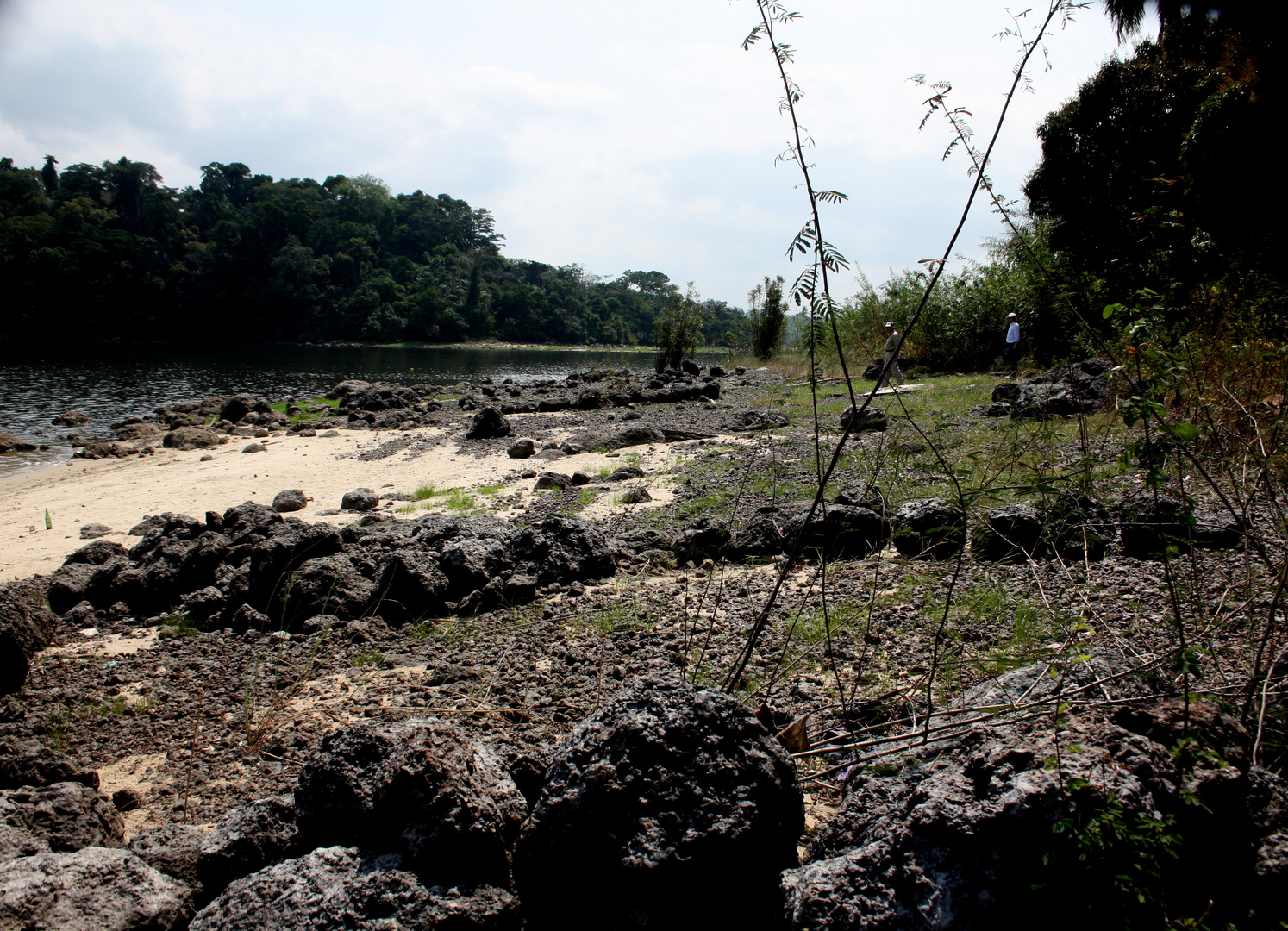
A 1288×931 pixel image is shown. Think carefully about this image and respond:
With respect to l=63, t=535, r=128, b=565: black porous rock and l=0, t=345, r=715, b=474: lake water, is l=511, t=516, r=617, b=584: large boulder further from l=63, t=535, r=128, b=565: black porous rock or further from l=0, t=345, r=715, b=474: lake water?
l=0, t=345, r=715, b=474: lake water

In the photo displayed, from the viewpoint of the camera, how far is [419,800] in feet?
7.20

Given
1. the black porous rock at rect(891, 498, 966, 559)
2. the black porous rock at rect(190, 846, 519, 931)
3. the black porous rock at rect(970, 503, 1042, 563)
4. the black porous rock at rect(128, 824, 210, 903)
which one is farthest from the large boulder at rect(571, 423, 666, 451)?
the black porous rock at rect(190, 846, 519, 931)

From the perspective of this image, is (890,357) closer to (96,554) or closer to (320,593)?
(320,593)

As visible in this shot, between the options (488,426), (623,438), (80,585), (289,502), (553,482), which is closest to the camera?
(80,585)

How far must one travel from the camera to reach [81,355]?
52.3 meters

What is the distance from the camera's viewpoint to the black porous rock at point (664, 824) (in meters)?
1.94

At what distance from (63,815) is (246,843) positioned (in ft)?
2.95

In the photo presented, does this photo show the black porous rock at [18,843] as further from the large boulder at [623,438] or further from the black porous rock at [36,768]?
the large boulder at [623,438]

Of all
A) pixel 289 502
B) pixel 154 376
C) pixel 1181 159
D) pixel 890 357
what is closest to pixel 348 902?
pixel 890 357

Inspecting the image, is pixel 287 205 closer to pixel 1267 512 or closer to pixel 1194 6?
pixel 1194 6

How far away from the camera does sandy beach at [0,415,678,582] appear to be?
29.3 feet

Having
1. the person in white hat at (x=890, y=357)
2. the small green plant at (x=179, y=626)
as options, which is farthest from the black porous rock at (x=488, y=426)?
the small green plant at (x=179, y=626)

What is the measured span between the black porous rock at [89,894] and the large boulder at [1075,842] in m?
2.00

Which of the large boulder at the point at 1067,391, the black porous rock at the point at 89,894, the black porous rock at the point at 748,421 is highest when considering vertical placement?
the large boulder at the point at 1067,391
